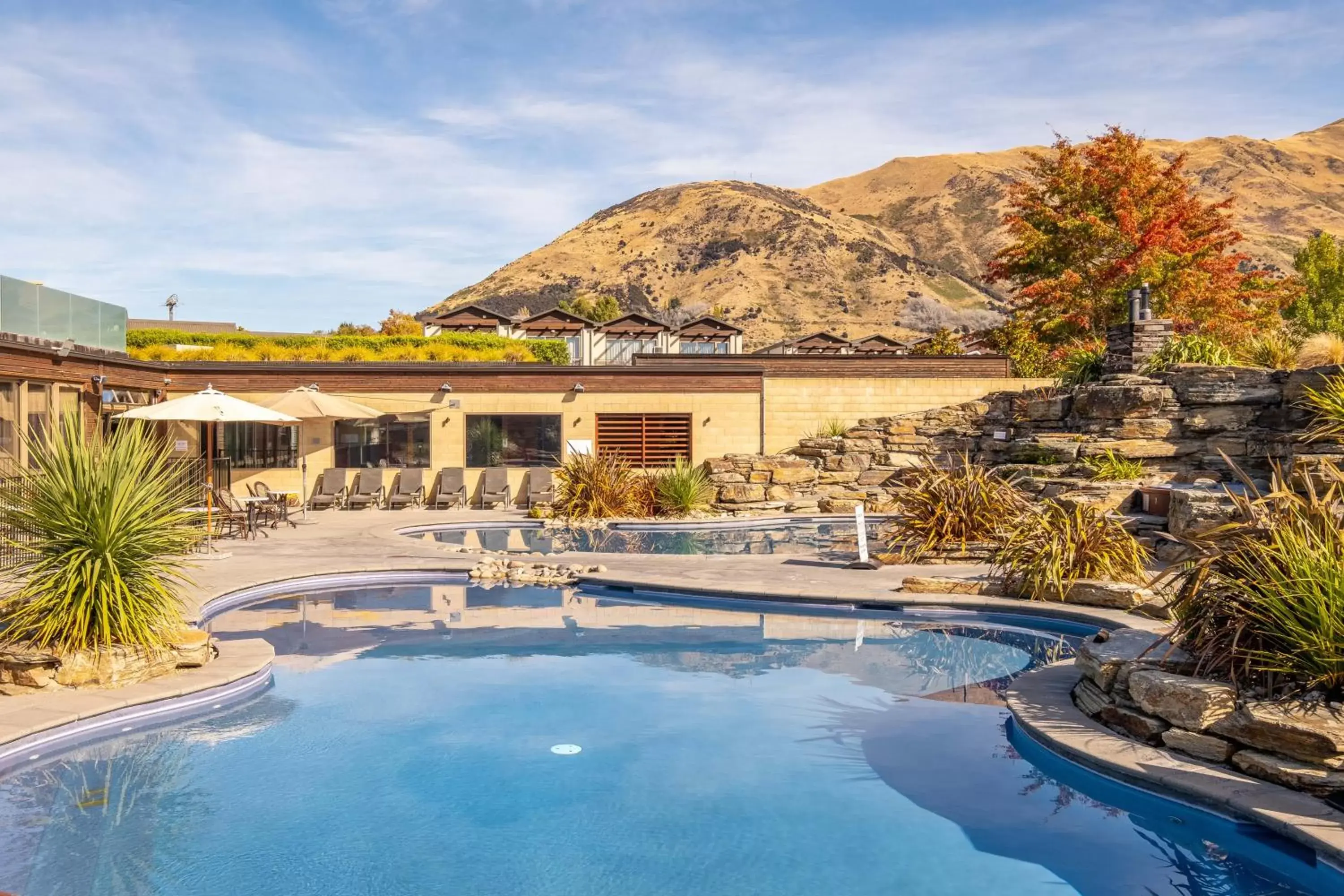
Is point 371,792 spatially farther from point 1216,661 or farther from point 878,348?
point 878,348

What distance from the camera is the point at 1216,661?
6.19 meters

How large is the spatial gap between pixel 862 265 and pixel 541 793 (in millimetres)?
84142

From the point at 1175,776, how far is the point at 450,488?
1707 centimetres

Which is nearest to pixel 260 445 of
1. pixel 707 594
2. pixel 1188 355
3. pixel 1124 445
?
pixel 707 594

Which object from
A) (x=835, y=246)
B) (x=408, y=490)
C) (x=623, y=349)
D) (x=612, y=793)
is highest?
(x=835, y=246)

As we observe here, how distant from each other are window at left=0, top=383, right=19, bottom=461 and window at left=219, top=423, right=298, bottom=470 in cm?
647

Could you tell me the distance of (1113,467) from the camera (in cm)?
1519

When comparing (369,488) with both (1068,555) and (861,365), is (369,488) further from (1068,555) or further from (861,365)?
(1068,555)

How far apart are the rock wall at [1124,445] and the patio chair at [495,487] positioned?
14.7 feet

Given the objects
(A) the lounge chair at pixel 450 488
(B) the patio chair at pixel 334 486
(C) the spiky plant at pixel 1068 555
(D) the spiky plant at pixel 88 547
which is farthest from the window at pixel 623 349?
(D) the spiky plant at pixel 88 547

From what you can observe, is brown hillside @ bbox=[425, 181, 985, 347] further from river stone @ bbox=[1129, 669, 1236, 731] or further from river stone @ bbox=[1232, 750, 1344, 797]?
river stone @ bbox=[1232, 750, 1344, 797]

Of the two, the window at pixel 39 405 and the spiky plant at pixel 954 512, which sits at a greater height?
the window at pixel 39 405

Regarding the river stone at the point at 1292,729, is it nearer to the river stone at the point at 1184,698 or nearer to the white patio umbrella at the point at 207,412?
the river stone at the point at 1184,698

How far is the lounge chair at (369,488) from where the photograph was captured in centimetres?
2066
